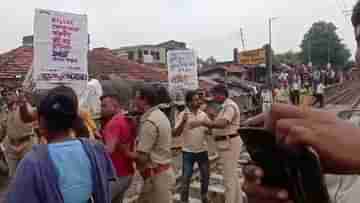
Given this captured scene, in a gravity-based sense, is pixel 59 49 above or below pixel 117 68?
below

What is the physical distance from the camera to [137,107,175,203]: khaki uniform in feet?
13.2

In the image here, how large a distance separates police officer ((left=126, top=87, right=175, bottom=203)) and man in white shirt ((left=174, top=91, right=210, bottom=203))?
1.56m

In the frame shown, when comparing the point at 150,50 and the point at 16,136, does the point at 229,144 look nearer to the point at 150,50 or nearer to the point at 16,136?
the point at 16,136

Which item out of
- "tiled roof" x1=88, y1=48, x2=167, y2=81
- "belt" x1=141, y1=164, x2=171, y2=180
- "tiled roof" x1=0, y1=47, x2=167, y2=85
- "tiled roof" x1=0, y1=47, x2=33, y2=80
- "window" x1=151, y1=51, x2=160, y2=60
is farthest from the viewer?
"window" x1=151, y1=51, x2=160, y2=60

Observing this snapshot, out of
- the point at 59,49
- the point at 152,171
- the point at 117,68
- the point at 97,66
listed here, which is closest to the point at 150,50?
the point at 117,68

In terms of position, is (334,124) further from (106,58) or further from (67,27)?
(106,58)

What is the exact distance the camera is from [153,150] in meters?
4.11

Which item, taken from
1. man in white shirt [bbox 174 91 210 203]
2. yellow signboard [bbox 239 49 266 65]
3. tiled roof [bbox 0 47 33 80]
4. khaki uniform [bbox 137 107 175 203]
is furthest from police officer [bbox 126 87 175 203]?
yellow signboard [bbox 239 49 266 65]

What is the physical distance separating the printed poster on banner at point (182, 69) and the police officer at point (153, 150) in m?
3.98

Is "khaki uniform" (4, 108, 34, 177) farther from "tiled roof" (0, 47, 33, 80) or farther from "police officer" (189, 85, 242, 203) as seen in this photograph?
"tiled roof" (0, 47, 33, 80)

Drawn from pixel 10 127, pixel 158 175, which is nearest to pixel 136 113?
pixel 158 175

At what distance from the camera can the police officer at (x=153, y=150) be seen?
4016 millimetres

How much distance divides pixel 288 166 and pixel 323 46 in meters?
57.0

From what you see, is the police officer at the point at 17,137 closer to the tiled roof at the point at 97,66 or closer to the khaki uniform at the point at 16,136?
Result: the khaki uniform at the point at 16,136
